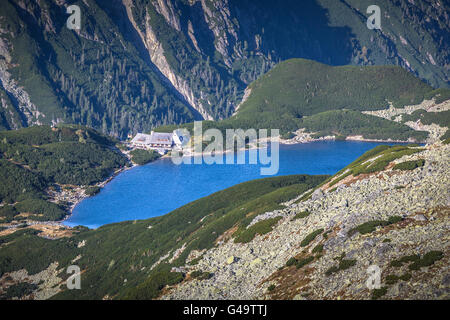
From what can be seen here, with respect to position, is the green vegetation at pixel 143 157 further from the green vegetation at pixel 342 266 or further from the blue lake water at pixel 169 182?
the green vegetation at pixel 342 266

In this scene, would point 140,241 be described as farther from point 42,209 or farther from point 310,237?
point 42,209

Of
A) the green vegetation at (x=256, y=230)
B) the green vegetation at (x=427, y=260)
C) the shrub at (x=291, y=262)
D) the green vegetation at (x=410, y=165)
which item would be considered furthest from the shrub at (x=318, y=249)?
the green vegetation at (x=410, y=165)

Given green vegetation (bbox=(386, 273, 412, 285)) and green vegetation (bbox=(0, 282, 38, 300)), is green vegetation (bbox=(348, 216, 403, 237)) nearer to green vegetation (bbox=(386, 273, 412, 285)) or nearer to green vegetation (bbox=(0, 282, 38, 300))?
green vegetation (bbox=(386, 273, 412, 285))

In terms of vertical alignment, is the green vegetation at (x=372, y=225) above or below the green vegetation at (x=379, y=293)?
above

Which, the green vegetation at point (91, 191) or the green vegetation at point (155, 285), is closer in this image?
the green vegetation at point (155, 285)

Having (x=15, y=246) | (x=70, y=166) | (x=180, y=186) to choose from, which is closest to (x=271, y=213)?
(x=15, y=246)

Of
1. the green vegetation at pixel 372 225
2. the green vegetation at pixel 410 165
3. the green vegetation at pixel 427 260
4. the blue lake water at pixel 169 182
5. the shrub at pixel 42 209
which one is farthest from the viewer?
the blue lake water at pixel 169 182

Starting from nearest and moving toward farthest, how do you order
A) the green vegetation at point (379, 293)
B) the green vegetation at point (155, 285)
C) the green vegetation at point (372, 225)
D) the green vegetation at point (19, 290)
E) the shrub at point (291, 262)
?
the green vegetation at point (379, 293)
the green vegetation at point (372, 225)
the shrub at point (291, 262)
the green vegetation at point (155, 285)
the green vegetation at point (19, 290)
